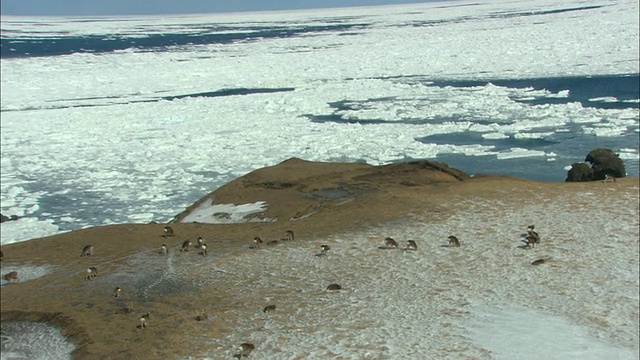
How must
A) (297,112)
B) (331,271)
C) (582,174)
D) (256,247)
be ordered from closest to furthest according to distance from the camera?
(331,271) → (256,247) → (582,174) → (297,112)

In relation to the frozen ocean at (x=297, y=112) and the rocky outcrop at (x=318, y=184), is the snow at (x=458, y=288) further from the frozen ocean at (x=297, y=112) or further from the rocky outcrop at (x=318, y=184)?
the frozen ocean at (x=297, y=112)

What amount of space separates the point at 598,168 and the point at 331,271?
905cm

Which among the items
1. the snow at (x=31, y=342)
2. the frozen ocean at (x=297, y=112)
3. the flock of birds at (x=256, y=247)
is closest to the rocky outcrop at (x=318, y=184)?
the flock of birds at (x=256, y=247)

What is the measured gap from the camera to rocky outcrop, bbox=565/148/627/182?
16547mm

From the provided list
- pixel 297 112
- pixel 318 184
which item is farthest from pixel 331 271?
pixel 297 112

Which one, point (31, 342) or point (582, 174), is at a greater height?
point (582, 174)

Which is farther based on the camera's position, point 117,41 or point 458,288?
point 117,41

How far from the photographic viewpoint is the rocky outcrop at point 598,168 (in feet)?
54.3

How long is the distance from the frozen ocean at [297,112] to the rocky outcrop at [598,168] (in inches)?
83.0

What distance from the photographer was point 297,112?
31.1 meters

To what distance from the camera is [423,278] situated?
9.72 metres

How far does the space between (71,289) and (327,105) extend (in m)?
23.3

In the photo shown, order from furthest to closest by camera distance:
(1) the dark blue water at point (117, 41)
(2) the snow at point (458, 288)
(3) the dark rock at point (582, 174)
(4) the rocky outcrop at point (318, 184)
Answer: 1. (1) the dark blue water at point (117, 41)
2. (3) the dark rock at point (582, 174)
3. (4) the rocky outcrop at point (318, 184)
4. (2) the snow at point (458, 288)

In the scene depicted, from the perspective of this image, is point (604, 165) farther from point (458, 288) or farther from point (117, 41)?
point (117, 41)
